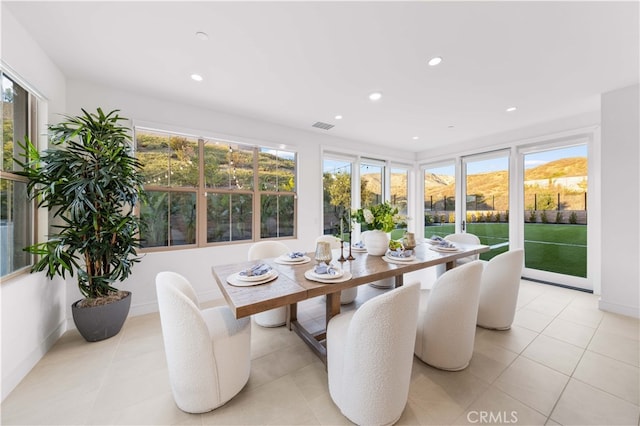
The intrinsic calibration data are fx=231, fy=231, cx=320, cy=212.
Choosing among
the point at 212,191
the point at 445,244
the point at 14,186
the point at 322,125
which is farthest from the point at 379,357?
the point at 322,125

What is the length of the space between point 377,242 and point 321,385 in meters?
1.34

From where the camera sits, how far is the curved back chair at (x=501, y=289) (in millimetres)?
2299

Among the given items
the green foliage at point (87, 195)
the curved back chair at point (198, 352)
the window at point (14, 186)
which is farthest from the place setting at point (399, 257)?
the window at point (14, 186)

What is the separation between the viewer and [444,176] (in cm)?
537

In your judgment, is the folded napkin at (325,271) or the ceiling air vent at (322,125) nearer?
the folded napkin at (325,271)

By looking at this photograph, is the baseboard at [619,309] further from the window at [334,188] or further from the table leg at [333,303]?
the window at [334,188]

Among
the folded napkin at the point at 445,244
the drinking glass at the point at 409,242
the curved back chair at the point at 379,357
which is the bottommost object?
the curved back chair at the point at 379,357

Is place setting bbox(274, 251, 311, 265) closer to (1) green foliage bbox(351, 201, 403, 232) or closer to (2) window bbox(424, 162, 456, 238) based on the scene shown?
(1) green foliage bbox(351, 201, 403, 232)

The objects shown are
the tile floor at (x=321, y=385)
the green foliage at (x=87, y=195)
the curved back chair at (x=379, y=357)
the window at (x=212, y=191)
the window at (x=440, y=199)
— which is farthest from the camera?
the window at (x=440, y=199)

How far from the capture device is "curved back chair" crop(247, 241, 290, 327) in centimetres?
255

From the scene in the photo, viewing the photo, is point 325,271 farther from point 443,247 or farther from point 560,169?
point 560,169

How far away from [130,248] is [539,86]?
486 centimetres

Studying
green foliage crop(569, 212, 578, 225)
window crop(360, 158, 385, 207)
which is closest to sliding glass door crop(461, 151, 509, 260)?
green foliage crop(569, 212, 578, 225)

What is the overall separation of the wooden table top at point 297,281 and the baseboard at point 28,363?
156 centimetres
